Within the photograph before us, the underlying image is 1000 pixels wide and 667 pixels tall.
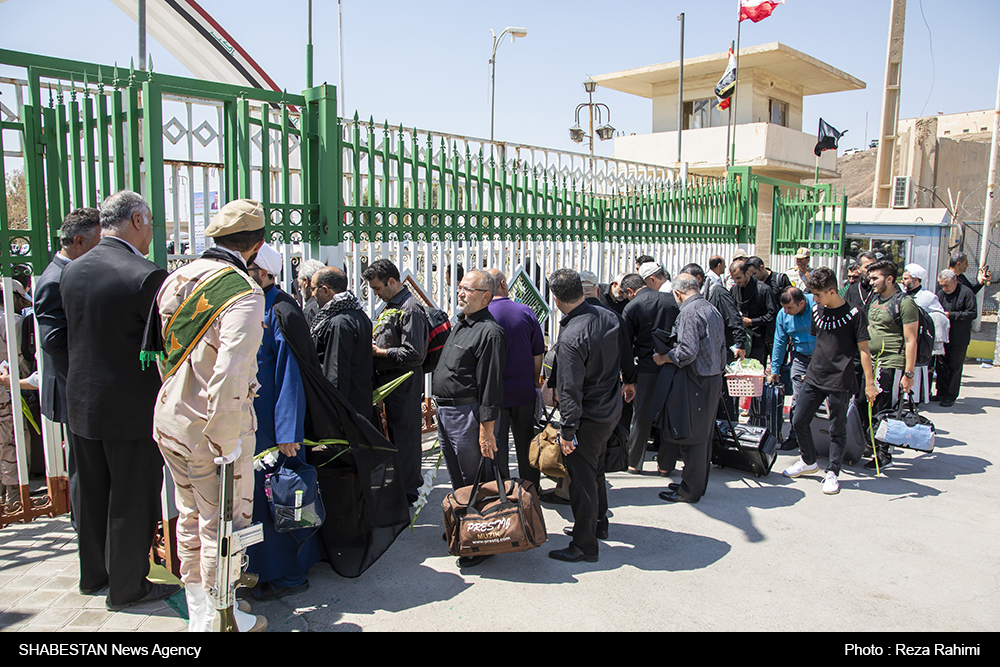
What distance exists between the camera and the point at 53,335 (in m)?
3.61

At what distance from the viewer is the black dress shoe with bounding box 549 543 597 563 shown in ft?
13.7

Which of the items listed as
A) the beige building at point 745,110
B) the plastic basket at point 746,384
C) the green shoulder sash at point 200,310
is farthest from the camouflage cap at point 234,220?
the beige building at point 745,110

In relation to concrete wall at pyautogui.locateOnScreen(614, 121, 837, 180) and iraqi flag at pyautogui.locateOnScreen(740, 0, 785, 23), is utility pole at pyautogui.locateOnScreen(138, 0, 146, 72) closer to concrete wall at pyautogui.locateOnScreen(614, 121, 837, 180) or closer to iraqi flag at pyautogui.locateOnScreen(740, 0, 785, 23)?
iraqi flag at pyautogui.locateOnScreen(740, 0, 785, 23)

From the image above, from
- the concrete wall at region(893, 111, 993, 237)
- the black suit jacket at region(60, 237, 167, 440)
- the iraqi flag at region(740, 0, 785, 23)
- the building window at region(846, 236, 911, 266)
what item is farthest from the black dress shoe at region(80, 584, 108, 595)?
the concrete wall at region(893, 111, 993, 237)

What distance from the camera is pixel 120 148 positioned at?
4152 millimetres

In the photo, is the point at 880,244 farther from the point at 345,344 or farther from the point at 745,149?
the point at 345,344

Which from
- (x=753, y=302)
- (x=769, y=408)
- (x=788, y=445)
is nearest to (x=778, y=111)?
(x=753, y=302)

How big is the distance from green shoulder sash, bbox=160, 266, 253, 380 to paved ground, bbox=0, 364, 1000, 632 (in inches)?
59.9

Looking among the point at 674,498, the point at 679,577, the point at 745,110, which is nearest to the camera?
the point at 679,577

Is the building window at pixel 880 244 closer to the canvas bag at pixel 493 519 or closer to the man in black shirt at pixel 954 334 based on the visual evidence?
the man in black shirt at pixel 954 334

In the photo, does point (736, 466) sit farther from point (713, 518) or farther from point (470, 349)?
point (470, 349)

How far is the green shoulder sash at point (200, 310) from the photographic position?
2.79m

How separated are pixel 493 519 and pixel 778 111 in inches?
915
